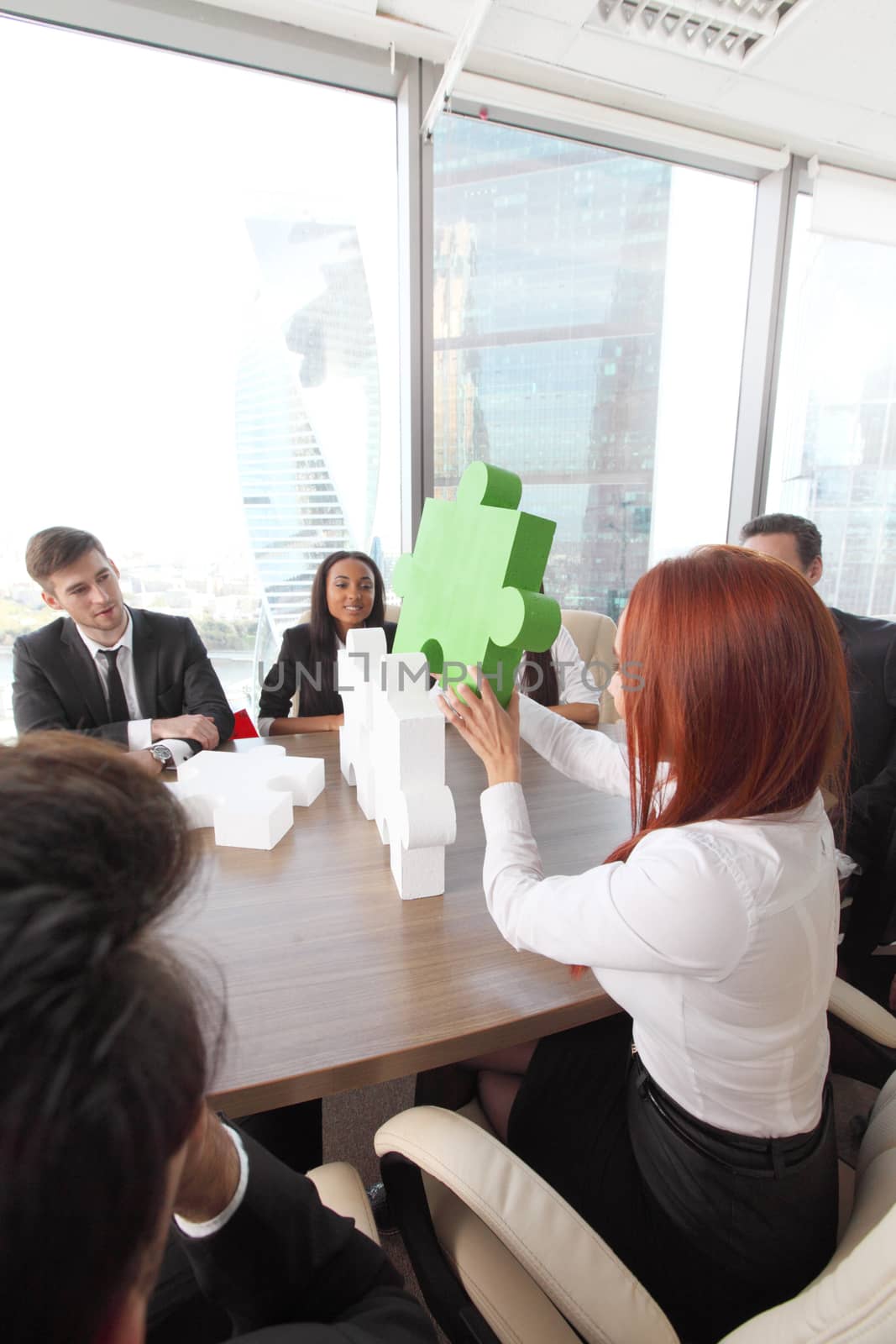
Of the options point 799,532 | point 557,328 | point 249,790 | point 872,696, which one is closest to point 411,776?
point 249,790

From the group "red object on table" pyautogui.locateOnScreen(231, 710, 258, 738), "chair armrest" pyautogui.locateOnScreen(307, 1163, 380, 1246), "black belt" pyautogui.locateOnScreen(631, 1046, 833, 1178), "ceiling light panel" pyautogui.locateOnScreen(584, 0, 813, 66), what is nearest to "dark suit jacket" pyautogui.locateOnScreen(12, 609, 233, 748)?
"red object on table" pyautogui.locateOnScreen(231, 710, 258, 738)

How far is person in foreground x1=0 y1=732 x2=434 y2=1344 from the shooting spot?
244mm

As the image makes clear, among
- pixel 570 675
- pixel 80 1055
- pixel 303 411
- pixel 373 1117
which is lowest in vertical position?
pixel 373 1117

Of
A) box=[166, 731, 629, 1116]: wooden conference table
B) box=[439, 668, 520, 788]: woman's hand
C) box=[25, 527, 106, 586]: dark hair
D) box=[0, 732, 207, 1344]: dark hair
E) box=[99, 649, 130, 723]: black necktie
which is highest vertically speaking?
box=[25, 527, 106, 586]: dark hair

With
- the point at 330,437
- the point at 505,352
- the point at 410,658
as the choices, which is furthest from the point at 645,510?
the point at 410,658

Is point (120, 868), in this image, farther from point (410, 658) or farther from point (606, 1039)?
point (606, 1039)

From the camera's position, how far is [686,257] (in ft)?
10.9

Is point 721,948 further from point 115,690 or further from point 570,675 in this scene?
point 115,690

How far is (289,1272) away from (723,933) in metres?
0.49

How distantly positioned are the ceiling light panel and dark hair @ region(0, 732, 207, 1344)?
9.89 ft

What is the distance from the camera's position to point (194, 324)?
2594 mm

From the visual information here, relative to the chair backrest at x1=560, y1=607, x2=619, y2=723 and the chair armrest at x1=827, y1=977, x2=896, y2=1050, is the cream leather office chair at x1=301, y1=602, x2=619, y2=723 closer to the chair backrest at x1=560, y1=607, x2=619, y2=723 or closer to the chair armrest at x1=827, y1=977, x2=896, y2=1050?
the chair backrest at x1=560, y1=607, x2=619, y2=723

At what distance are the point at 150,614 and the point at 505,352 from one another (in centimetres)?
201

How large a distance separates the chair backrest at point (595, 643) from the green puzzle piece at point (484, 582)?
1.34 meters
